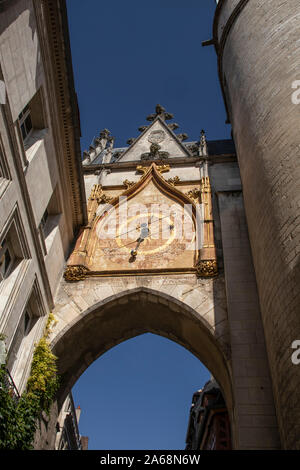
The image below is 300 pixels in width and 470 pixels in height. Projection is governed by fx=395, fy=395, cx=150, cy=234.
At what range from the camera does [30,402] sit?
6758mm

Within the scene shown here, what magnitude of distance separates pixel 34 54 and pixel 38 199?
8.79 ft

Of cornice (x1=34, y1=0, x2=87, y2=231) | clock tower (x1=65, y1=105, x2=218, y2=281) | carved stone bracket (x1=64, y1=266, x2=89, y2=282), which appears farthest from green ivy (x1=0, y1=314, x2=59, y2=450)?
cornice (x1=34, y1=0, x2=87, y2=231)

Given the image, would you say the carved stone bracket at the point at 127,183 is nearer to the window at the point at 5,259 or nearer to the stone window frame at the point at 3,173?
the window at the point at 5,259

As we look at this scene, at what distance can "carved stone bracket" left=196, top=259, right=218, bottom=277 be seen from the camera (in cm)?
898

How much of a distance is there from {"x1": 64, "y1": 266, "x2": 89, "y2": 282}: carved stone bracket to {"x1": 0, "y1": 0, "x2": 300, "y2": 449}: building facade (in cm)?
3

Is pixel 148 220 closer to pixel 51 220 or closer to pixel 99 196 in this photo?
pixel 99 196

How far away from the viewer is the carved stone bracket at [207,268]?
29.5 feet

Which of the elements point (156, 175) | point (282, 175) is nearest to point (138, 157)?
point (156, 175)

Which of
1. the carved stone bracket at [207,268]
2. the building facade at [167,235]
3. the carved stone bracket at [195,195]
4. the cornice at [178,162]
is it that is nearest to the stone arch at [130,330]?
the building facade at [167,235]

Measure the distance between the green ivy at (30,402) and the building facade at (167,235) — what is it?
8.3 inches

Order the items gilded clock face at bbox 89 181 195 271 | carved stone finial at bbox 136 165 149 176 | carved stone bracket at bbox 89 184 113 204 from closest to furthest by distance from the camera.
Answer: gilded clock face at bbox 89 181 195 271 → carved stone bracket at bbox 89 184 113 204 → carved stone finial at bbox 136 165 149 176

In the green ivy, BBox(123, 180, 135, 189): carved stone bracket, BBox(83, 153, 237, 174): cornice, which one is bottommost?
the green ivy

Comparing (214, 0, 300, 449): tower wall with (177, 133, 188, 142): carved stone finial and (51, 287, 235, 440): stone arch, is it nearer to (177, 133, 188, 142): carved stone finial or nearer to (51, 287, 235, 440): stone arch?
(51, 287, 235, 440): stone arch

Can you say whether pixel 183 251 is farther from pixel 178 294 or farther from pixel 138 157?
pixel 138 157
